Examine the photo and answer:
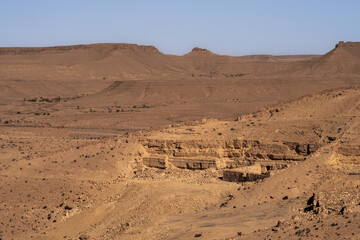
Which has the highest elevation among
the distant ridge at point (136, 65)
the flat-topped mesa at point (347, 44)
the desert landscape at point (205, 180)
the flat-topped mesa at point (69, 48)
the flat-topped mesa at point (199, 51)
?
the flat-topped mesa at point (347, 44)

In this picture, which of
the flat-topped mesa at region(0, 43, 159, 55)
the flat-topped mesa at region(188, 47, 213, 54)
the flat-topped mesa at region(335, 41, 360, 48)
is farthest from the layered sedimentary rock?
the flat-topped mesa at region(188, 47, 213, 54)

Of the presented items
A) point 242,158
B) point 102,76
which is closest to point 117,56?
point 102,76

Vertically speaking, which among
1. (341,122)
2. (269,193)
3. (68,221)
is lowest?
(68,221)

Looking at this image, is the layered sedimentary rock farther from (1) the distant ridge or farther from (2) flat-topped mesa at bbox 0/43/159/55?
(2) flat-topped mesa at bbox 0/43/159/55

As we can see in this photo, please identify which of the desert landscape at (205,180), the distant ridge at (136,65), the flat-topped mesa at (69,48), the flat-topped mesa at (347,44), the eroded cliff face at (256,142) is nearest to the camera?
the desert landscape at (205,180)

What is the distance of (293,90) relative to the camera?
226 ft

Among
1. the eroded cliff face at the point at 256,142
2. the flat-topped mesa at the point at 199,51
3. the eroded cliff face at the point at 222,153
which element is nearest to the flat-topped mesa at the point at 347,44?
the flat-topped mesa at the point at 199,51

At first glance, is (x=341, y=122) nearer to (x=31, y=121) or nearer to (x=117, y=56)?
(x=31, y=121)

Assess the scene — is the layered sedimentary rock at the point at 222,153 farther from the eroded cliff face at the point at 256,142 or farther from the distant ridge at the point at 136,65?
the distant ridge at the point at 136,65

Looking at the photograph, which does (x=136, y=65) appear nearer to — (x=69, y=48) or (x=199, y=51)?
(x=69, y=48)

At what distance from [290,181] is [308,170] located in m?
0.80

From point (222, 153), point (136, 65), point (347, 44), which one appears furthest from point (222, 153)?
point (347, 44)

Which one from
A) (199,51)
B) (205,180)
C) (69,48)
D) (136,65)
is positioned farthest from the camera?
(199,51)

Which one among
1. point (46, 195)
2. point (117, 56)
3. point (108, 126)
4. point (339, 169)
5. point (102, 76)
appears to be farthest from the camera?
point (117, 56)
